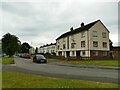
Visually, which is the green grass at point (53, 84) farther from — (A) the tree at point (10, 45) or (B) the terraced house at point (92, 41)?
(A) the tree at point (10, 45)

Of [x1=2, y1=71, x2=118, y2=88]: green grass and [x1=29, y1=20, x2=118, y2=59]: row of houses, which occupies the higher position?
[x1=29, y1=20, x2=118, y2=59]: row of houses

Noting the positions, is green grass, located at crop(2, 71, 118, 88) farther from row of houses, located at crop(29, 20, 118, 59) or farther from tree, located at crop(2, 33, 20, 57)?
tree, located at crop(2, 33, 20, 57)

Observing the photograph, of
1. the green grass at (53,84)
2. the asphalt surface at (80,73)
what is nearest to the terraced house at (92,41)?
the asphalt surface at (80,73)

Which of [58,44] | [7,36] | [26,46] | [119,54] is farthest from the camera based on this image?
[26,46]

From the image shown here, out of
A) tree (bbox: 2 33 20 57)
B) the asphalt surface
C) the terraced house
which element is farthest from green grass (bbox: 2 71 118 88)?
tree (bbox: 2 33 20 57)

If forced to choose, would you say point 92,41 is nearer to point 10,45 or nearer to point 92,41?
point 92,41

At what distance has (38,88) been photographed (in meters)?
8.73

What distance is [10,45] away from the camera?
64562 mm

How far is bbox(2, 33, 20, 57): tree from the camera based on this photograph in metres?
63.7

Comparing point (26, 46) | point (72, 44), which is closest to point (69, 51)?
point (72, 44)

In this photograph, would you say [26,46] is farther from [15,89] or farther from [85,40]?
[15,89]

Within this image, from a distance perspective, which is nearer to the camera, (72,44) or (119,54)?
(119,54)

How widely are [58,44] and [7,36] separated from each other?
19.5m

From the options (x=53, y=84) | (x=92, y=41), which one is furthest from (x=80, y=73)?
(x=92, y=41)
